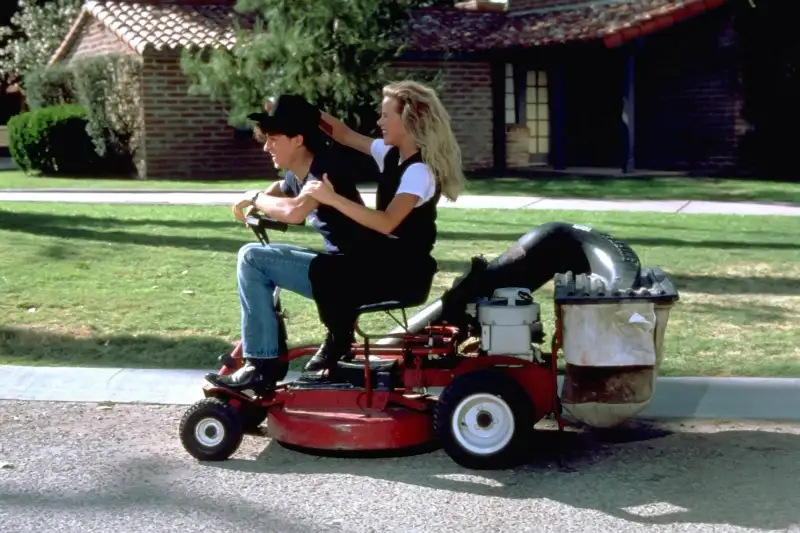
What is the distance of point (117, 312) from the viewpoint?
8.70 meters

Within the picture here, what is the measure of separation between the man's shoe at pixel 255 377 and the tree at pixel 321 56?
13.9m

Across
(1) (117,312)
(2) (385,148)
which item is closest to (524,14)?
(1) (117,312)

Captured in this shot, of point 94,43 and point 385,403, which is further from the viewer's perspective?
point 94,43

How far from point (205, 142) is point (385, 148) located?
17.8 m

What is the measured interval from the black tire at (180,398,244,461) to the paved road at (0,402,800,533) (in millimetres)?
59

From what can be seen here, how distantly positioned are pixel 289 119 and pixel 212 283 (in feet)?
14.1

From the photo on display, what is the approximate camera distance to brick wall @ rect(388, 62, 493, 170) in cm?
2439

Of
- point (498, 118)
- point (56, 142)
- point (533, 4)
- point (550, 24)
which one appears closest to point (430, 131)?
point (56, 142)

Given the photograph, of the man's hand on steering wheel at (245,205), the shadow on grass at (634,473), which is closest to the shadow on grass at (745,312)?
the shadow on grass at (634,473)

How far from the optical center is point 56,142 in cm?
2323

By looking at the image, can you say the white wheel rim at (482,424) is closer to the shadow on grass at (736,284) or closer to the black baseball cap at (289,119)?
the black baseball cap at (289,119)

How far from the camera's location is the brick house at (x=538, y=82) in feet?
73.4

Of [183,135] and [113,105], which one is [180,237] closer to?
[183,135]

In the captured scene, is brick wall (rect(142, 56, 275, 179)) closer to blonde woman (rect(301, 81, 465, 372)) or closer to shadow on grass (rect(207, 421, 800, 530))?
blonde woman (rect(301, 81, 465, 372))
